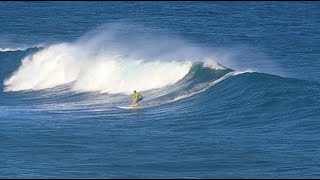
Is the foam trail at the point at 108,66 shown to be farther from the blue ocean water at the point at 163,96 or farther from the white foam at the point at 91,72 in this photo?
the blue ocean water at the point at 163,96

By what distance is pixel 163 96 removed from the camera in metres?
49.4

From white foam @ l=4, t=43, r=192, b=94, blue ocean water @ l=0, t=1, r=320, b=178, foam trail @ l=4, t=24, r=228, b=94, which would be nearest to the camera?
blue ocean water @ l=0, t=1, r=320, b=178

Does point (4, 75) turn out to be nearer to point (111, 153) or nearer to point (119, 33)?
point (119, 33)

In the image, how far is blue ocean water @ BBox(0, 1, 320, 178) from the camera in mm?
33062

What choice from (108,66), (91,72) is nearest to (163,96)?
(91,72)

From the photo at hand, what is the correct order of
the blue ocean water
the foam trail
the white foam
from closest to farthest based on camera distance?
the blue ocean water → the white foam → the foam trail

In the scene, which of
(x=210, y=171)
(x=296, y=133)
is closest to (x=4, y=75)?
(x=296, y=133)

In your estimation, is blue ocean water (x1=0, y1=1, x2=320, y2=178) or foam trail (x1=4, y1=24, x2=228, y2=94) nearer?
blue ocean water (x1=0, y1=1, x2=320, y2=178)

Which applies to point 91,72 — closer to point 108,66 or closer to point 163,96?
point 108,66

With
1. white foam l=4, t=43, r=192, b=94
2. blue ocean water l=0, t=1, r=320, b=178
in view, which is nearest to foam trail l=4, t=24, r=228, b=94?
white foam l=4, t=43, r=192, b=94

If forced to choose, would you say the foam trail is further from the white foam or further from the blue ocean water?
the blue ocean water

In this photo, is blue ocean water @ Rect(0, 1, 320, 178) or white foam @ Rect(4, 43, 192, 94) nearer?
blue ocean water @ Rect(0, 1, 320, 178)

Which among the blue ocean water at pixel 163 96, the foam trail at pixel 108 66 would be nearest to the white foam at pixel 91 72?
the foam trail at pixel 108 66

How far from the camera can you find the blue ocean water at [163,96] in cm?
3306
